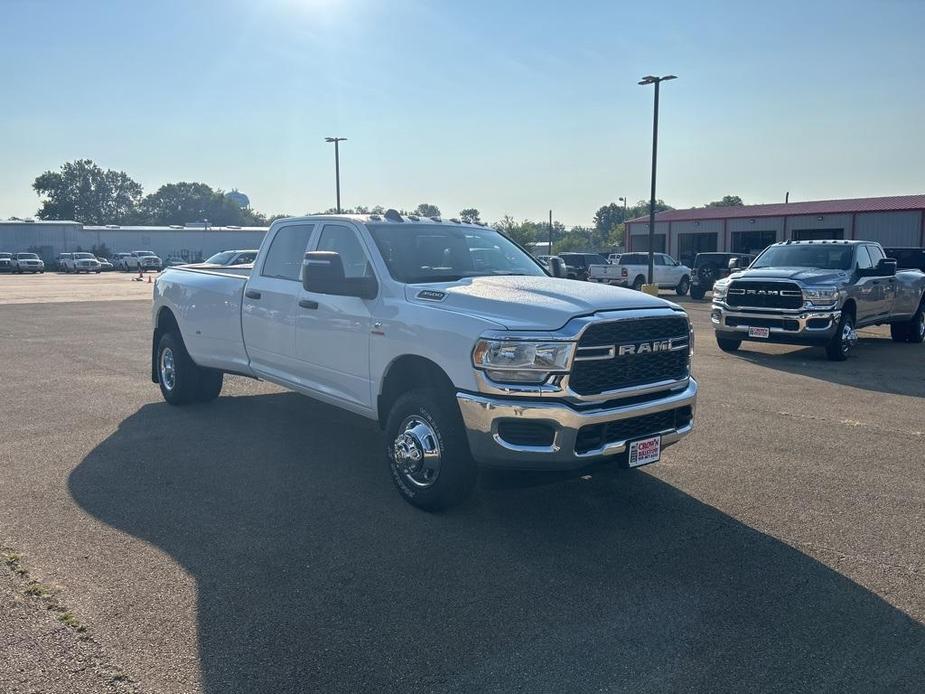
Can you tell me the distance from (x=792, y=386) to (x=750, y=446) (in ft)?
11.6

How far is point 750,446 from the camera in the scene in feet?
23.3

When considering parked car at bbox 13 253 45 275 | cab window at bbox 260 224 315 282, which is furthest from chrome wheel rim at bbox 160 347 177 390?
parked car at bbox 13 253 45 275

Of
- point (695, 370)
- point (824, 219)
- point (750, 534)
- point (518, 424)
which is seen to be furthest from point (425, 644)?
point (824, 219)

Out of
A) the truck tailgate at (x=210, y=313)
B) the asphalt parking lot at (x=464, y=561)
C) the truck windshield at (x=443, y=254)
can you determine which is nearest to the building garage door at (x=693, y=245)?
the asphalt parking lot at (x=464, y=561)

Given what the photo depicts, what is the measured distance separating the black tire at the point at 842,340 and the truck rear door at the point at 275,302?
29.4 ft

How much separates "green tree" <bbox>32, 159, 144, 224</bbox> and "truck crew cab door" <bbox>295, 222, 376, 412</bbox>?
147049mm

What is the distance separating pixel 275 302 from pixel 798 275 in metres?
8.98

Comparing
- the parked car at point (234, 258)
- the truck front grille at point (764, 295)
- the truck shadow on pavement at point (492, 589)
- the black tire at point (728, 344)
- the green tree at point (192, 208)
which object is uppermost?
the green tree at point (192, 208)

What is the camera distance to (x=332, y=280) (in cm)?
562

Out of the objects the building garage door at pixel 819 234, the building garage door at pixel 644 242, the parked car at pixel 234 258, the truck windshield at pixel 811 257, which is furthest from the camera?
the building garage door at pixel 644 242

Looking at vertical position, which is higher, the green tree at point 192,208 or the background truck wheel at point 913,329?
the green tree at point 192,208

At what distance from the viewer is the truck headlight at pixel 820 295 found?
40.0 feet

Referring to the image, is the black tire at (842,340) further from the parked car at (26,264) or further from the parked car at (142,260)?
the parked car at (142,260)

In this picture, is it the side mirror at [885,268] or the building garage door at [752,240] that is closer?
the side mirror at [885,268]
